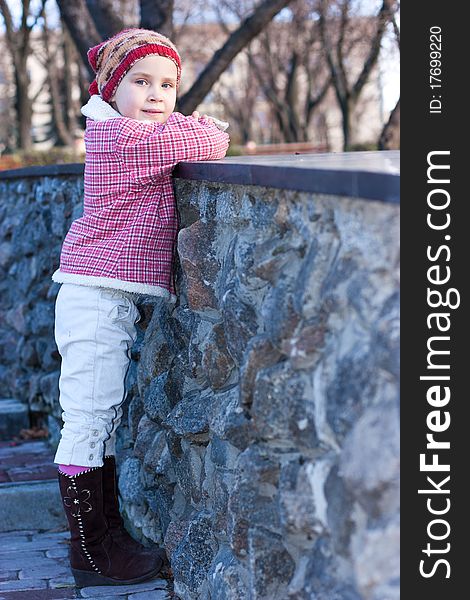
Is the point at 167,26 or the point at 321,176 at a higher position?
the point at 167,26

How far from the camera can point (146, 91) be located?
3529 mm

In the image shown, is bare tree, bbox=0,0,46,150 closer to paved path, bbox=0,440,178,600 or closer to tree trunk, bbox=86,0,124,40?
tree trunk, bbox=86,0,124,40

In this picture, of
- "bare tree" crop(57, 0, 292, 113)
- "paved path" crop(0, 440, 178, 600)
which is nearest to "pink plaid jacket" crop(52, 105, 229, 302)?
"paved path" crop(0, 440, 178, 600)

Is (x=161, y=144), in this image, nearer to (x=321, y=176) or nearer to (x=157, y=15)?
(x=321, y=176)

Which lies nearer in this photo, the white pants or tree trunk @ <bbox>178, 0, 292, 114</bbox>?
the white pants

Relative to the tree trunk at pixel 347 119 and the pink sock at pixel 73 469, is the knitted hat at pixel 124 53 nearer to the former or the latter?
the pink sock at pixel 73 469

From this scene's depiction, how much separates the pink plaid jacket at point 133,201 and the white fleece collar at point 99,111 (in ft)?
0.11

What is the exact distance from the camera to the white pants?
3.50 m

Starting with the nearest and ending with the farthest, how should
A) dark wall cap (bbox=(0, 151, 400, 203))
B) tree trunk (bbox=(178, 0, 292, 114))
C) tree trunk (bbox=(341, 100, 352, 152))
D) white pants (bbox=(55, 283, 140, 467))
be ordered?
dark wall cap (bbox=(0, 151, 400, 203)) < white pants (bbox=(55, 283, 140, 467)) < tree trunk (bbox=(178, 0, 292, 114)) < tree trunk (bbox=(341, 100, 352, 152))

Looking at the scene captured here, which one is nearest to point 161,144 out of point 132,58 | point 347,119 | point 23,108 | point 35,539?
point 132,58

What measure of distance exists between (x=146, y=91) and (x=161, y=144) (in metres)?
0.27

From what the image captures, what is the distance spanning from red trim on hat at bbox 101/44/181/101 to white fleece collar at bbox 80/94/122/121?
0.19 feet

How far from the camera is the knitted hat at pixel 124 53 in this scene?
3514 mm

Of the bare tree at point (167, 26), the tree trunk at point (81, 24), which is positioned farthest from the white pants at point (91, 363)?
the tree trunk at point (81, 24)
